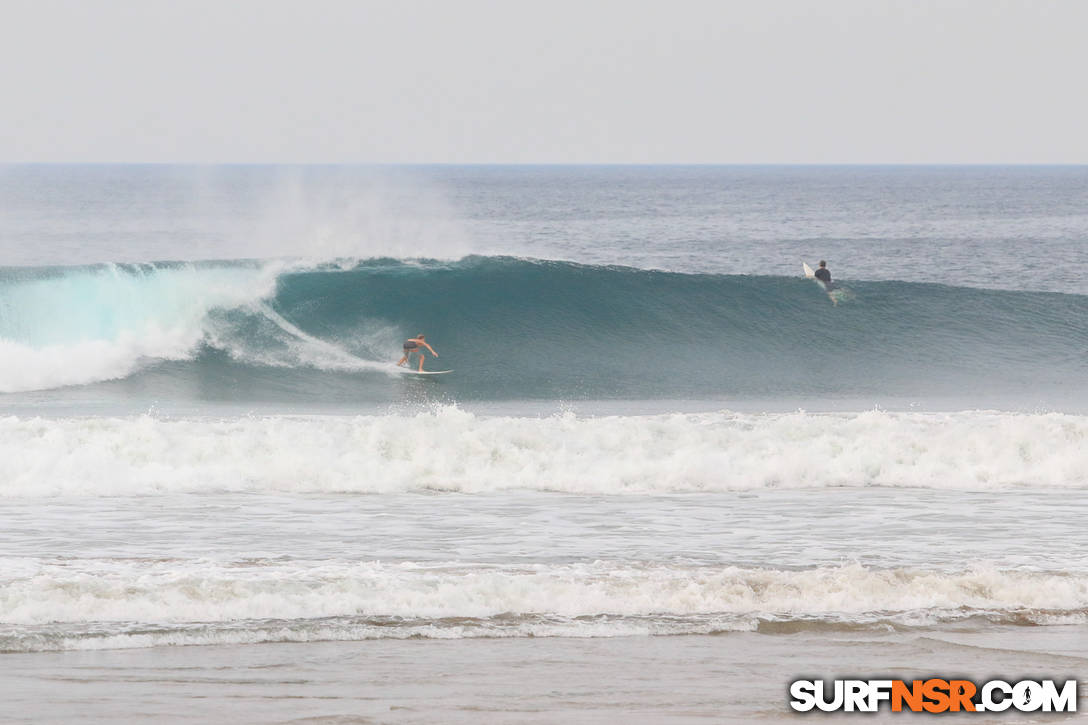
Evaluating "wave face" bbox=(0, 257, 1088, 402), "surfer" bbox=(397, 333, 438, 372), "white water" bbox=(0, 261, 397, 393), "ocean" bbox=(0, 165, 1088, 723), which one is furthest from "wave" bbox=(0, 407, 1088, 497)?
"white water" bbox=(0, 261, 397, 393)

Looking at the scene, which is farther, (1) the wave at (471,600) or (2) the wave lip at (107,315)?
(2) the wave lip at (107,315)

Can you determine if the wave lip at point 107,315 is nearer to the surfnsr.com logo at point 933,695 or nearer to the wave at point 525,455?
the wave at point 525,455

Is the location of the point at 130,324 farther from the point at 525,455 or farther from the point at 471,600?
the point at 471,600

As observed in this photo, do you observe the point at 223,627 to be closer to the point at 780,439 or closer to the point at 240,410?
the point at 780,439

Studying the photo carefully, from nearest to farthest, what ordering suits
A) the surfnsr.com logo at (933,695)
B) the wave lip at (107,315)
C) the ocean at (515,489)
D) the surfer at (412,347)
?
the surfnsr.com logo at (933,695), the ocean at (515,489), the wave lip at (107,315), the surfer at (412,347)

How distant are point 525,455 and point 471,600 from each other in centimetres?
439

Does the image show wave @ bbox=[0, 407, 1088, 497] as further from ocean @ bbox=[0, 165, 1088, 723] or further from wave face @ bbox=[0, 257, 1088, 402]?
wave face @ bbox=[0, 257, 1088, 402]

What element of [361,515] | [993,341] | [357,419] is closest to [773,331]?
[993,341]

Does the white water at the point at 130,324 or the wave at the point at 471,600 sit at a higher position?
the white water at the point at 130,324

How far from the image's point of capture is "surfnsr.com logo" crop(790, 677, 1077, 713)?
5.03 m

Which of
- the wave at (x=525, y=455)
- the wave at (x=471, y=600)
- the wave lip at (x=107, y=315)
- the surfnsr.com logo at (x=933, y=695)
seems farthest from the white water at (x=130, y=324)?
the surfnsr.com logo at (x=933, y=695)

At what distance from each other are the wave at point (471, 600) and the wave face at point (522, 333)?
8832 millimetres

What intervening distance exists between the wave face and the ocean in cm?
7

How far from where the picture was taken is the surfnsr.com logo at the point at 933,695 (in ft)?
16.5
